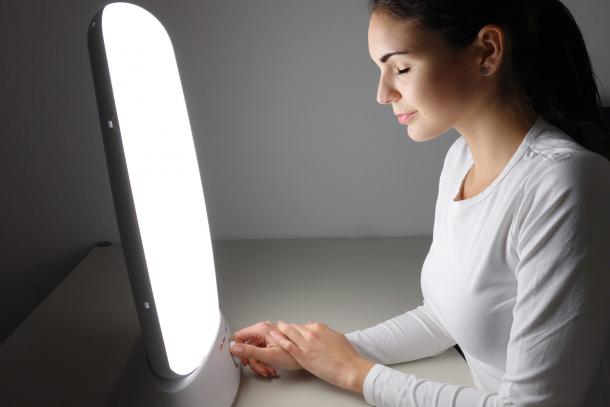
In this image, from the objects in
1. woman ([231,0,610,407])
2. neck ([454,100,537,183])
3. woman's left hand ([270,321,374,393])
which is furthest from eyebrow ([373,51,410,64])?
woman's left hand ([270,321,374,393])

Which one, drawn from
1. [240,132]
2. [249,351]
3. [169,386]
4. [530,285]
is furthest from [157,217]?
[240,132]

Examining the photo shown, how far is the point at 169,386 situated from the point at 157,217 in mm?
206

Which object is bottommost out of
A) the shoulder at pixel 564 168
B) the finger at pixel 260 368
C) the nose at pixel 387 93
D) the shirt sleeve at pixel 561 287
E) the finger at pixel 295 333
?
the finger at pixel 260 368

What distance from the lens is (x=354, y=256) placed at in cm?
142

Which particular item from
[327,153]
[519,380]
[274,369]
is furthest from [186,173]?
[327,153]

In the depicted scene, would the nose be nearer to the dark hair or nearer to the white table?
the dark hair

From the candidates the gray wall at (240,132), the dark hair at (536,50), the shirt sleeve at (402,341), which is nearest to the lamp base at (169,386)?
the shirt sleeve at (402,341)

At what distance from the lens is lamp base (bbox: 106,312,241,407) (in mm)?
797

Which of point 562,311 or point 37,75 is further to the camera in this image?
point 37,75

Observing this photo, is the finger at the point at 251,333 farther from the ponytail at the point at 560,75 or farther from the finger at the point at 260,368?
the ponytail at the point at 560,75

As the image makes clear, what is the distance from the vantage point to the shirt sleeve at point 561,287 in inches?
28.5

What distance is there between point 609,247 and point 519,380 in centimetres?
17

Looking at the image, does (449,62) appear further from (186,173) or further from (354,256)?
(354,256)

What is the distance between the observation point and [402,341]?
101 centimetres
